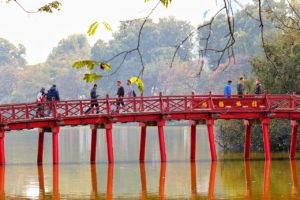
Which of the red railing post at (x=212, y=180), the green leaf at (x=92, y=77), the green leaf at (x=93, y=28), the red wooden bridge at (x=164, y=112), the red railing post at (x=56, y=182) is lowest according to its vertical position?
the red railing post at (x=212, y=180)

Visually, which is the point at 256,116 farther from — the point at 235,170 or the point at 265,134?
the point at 235,170

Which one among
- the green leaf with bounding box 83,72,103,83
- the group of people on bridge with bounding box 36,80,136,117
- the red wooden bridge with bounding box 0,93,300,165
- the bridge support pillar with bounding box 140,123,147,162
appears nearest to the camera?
the green leaf with bounding box 83,72,103,83

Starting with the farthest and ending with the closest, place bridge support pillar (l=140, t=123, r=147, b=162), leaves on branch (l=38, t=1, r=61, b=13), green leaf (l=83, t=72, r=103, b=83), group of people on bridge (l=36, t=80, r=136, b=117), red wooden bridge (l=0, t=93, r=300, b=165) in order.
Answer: bridge support pillar (l=140, t=123, r=147, b=162), red wooden bridge (l=0, t=93, r=300, b=165), group of people on bridge (l=36, t=80, r=136, b=117), leaves on branch (l=38, t=1, r=61, b=13), green leaf (l=83, t=72, r=103, b=83)

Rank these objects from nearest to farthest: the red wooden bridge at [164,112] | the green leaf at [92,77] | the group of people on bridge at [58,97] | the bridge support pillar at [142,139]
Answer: the green leaf at [92,77], the group of people on bridge at [58,97], the red wooden bridge at [164,112], the bridge support pillar at [142,139]

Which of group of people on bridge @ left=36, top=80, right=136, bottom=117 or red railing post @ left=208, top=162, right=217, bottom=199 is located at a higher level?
group of people on bridge @ left=36, top=80, right=136, bottom=117

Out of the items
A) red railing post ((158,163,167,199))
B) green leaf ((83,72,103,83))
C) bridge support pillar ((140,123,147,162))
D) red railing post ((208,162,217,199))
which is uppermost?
green leaf ((83,72,103,83))

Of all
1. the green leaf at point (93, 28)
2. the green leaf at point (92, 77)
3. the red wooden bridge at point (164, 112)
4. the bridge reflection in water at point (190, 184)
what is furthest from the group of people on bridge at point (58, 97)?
the green leaf at point (93, 28)

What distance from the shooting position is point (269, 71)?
1797 inches

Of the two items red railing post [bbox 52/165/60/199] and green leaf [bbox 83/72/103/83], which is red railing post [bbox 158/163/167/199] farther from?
green leaf [bbox 83/72/103/83]

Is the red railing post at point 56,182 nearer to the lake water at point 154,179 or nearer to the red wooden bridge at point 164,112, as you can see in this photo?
the lake water at point 154,179

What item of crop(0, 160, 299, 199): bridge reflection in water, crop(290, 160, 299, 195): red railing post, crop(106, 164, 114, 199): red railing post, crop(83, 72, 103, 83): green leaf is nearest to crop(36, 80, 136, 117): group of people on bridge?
crop(0, 160, 299, 199): bridge reflection in water

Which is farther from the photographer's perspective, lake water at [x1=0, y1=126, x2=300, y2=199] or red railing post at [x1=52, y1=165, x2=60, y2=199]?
lake water at [x1=0, y1=126, x2=300, y2=199]

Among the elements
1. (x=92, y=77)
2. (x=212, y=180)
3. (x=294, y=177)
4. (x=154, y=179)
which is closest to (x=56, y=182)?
(x=154, y=179)

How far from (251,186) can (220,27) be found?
83954 mm
